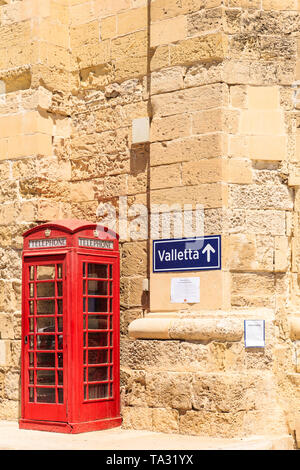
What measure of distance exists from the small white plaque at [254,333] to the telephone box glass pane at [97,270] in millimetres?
1507

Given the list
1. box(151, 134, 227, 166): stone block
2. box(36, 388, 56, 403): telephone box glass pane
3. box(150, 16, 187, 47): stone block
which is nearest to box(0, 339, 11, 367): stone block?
box(36, 388, 56, 403): telephone box glass pane

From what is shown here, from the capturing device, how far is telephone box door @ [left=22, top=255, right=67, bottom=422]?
24.7ft

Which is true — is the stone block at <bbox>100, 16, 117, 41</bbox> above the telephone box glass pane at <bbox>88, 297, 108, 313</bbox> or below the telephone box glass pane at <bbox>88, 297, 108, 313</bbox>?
above

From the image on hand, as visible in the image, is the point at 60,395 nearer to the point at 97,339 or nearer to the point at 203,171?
the point at 97,339

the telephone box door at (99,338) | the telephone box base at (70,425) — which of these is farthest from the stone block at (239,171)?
the telephone box base at (70,425)

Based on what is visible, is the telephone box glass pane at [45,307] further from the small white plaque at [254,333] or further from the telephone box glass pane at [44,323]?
the small white plaque at [254,333]

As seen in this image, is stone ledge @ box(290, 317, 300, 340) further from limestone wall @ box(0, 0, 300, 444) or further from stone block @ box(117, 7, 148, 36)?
stone block @ box(117, 7, 148, 36)

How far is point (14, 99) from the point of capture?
29.3ft

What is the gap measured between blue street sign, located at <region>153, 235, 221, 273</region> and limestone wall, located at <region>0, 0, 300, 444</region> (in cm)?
9

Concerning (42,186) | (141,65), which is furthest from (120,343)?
(141,65)

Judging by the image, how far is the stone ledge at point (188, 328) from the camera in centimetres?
716

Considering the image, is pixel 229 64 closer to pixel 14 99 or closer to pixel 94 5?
pixel 94 5

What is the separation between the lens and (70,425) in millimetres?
7367

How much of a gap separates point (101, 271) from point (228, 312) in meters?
1.33
